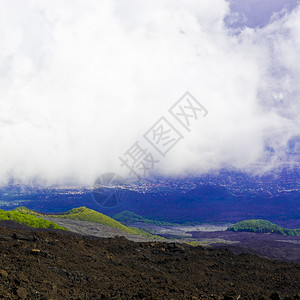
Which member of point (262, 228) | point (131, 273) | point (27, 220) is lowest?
point (27, 220)

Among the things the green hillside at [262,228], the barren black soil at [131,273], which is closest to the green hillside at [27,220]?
the barren black soil at [131,273]

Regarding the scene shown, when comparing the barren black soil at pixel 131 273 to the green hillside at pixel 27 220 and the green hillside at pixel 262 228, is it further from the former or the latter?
the green hillside at pixel 262 228

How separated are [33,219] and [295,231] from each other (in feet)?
368

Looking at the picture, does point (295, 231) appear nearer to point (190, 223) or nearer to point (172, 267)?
point (190, 223)

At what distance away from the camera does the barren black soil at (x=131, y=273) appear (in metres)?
16.8

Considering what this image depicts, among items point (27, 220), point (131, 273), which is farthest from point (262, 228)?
point (131, 273)

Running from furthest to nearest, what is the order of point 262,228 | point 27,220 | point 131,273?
point 262,228, point 27,220, point 131,273

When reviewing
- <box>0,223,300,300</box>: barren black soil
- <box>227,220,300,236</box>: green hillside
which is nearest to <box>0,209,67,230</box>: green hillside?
<box>0,223,300,300</box>: barren black soil

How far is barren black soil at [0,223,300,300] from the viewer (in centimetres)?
1684

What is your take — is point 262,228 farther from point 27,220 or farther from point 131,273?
point 131,273

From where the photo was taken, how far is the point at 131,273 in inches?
934

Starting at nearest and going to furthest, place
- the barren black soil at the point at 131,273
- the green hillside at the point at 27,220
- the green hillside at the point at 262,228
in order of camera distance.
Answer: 1. the barren black soil at the point at 131,273
2. the green hillside at the point at 27,220
3. the green hillside at the point at 262,228

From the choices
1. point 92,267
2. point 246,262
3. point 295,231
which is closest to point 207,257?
point 246,262

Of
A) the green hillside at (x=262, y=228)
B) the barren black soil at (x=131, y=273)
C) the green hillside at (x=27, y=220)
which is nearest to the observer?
the barren black soil at (x=131, y=273)
